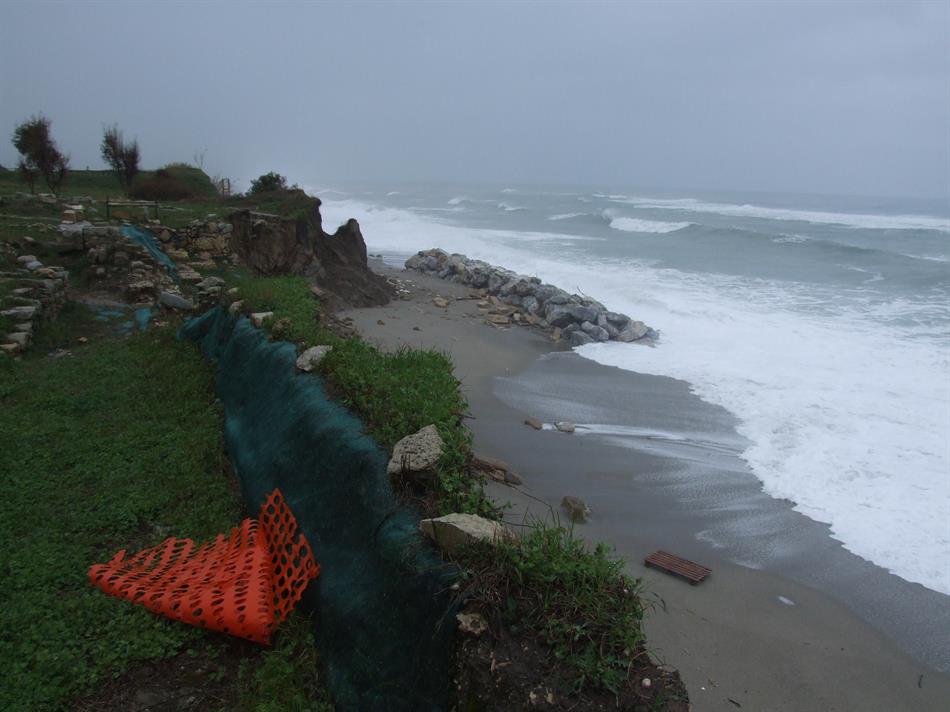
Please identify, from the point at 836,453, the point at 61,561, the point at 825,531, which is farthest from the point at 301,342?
the point at 836,453

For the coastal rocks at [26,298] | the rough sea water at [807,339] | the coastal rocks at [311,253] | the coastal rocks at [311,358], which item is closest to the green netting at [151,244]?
the coastal rocks at [311,253]

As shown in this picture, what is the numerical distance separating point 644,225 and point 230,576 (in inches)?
1574

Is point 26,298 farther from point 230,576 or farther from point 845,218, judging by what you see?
point 845,218

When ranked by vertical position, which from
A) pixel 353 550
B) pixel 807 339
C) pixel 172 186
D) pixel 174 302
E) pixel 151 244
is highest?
pixel 172 186

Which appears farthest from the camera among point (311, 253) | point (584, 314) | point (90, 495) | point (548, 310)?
point (548, 310)

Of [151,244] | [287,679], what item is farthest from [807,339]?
[151,244]

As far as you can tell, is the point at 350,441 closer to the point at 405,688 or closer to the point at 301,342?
the point at 405,688

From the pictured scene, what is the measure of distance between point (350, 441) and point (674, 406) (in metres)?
6.39

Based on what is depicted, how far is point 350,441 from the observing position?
4355 millimetres

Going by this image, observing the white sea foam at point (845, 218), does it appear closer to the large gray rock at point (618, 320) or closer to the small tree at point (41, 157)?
the large gray rock at point (618, 320)

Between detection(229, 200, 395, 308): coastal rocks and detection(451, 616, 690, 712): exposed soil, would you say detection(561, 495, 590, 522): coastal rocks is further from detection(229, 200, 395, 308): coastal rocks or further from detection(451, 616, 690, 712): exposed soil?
detection(229, 200, 395, 308): coastal rocks

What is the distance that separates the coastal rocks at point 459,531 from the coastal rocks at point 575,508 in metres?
2.83

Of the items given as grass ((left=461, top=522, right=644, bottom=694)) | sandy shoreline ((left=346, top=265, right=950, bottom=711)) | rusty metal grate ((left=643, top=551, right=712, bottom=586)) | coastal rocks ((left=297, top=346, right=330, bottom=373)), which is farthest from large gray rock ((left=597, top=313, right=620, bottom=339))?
grass ((left=461, top=522, right=644, bottom=694))

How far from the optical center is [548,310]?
15664 millimetres
